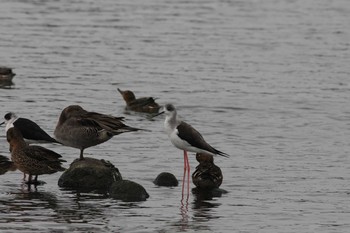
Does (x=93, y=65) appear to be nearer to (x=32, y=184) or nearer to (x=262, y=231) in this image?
(x=32, y=184)

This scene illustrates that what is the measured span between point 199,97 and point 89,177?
12701 millimetres

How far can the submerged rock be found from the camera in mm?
20719

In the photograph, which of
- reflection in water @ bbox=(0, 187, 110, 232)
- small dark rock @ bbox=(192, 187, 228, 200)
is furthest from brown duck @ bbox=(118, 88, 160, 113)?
reflection in water @ bbox=(0, 187, 110, 232)

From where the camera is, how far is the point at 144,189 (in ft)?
65.7

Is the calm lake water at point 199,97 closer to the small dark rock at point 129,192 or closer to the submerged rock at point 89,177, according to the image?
the small dark rock at point 129,192

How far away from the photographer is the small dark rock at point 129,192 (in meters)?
19.8

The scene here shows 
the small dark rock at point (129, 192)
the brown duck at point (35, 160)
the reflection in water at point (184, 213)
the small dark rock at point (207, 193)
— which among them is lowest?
the reflection in water at point (184, 213)

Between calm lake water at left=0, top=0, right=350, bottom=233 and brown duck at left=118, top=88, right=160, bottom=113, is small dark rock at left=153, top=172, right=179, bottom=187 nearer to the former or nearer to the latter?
calm lake water at left=0, top=0, right=350, bottom=233

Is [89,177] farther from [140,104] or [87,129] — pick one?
[140,104]

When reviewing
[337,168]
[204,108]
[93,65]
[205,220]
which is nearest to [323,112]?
[204,108]

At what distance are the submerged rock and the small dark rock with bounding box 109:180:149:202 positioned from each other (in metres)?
0.67

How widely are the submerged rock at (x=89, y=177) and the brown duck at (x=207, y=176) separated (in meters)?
1.52

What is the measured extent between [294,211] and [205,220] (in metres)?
1.75

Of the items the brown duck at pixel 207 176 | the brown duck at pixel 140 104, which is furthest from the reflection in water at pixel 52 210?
the brown duck at pixel 140 104
